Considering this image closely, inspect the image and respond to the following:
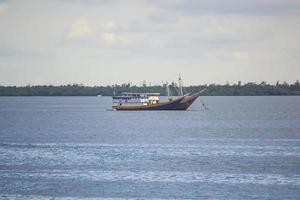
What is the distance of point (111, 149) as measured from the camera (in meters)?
55.1

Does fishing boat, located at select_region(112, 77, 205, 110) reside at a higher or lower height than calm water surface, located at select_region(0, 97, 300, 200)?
higher

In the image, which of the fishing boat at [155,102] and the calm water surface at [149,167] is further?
the fishing boat at [155,102]

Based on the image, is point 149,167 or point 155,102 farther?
point 155,102

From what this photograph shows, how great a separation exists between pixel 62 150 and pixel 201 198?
80.9ft

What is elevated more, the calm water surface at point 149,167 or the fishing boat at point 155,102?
the fishing boat at point 155,102

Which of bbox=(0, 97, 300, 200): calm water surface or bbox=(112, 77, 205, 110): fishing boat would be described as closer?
bbox=(0, 97, 300, 200): calm water surface

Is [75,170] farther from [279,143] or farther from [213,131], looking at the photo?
[213,131]

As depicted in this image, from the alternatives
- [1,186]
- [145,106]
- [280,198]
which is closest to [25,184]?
[1,186]

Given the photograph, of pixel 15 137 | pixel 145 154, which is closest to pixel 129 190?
pixel 145 154

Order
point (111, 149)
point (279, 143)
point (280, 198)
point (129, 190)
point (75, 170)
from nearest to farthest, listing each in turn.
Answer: point (280, 198) < point (129, 190) < point (75, 170) < point (111, 149) < point (279, 143)

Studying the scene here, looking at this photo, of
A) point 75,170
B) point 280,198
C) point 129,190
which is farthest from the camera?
point 75,170

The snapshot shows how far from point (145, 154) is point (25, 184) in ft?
55.9

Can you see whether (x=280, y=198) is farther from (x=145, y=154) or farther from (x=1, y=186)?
(x=145, y=154)

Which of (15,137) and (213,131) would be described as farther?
(213,131)
